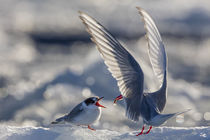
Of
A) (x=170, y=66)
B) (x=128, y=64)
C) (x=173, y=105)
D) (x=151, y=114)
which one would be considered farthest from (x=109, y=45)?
(x=170, y=66)

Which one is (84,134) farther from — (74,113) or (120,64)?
(120,64)

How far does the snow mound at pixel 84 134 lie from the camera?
2.99m

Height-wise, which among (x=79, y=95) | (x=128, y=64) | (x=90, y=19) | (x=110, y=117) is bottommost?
(x=110, y=117)

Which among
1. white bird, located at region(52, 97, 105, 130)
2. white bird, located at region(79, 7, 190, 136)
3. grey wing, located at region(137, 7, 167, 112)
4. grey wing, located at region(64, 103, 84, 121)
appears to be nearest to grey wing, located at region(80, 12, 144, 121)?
white bird, located at region(79, 7, 190, 136)

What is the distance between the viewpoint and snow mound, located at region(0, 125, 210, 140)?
2.99 meters

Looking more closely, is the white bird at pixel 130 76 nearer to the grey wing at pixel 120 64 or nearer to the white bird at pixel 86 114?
the grey wing at pixel 120 64

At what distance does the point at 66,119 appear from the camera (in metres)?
3.23

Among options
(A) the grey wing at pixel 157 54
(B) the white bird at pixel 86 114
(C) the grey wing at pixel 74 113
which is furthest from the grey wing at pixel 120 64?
(C) the grey wing at pixel 74 113

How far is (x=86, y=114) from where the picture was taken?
316 cm

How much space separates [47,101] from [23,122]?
2.15 ft

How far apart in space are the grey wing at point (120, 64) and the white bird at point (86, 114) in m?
0.48

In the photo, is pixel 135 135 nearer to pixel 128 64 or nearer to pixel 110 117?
pixel 128 64

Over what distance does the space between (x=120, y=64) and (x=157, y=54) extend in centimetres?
65

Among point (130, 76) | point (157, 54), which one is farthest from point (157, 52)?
point (130, 76)
